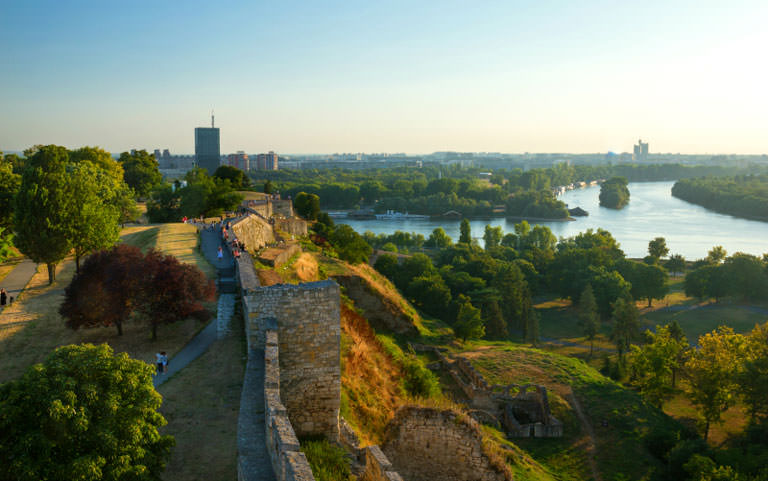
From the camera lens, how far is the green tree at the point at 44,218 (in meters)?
16.3

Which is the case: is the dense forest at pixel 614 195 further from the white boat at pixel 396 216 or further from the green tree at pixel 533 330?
the green tree at pixel 533 330

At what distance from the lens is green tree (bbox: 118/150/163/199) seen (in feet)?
146

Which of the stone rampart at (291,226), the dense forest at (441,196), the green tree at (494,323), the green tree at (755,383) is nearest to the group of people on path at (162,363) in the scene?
the green tree at (755,383)

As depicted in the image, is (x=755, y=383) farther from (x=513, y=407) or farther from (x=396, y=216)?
(x=396, y=216)

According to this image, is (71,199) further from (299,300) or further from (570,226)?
(570,226)

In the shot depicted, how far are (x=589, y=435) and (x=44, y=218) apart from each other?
62.1 feet

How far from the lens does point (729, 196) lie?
9819 cm

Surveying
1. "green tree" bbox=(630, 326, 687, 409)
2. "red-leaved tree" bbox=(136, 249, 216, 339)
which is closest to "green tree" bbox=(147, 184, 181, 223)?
"red-leaved tree" bbox=(136, 249, 216, 339)

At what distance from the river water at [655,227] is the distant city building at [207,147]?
168 feet

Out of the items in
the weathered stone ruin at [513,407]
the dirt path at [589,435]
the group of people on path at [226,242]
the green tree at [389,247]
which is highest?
the group of people on path at [226,242]

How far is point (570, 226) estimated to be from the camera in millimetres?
83562

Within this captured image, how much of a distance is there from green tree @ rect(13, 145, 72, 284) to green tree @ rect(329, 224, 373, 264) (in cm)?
1794

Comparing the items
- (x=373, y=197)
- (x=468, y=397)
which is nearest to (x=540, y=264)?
(x=468, y=397)

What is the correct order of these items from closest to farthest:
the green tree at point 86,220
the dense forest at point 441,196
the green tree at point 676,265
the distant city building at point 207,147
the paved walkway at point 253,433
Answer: the paved walkway at point 253,433
the green tree at point 86,220
the green tree at point 676,265
the dense forest at point 441,196
the distant city building at point 207,147
